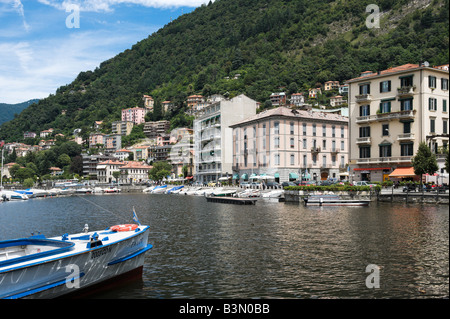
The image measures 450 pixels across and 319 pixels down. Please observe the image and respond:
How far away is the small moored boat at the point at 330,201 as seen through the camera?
47.7m

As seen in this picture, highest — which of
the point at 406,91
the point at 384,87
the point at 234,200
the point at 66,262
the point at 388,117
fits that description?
the point at 384,87

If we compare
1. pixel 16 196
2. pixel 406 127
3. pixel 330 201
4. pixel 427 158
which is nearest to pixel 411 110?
pixel 406 127

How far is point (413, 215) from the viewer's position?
32875 mm

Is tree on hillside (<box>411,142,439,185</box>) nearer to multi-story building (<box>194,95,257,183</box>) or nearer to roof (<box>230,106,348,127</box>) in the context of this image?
roof (<box>230,106,348,127</box>)

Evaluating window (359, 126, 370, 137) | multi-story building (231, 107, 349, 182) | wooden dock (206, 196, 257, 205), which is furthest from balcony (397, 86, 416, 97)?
multi-story building (231, 107, 349, 182)

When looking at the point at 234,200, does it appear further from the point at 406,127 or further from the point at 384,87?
the point at 406,127

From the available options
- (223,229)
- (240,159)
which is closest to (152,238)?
(223,229)

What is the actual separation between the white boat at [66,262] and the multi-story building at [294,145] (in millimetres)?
64116

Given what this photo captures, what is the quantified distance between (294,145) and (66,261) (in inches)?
Result: 2812

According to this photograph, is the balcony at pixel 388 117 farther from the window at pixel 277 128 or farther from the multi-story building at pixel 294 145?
the window at pixel 277 128

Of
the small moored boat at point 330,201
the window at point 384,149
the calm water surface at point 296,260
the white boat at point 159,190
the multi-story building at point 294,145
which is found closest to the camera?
the calm water surface at point 296,260

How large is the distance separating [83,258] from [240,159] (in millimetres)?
78676

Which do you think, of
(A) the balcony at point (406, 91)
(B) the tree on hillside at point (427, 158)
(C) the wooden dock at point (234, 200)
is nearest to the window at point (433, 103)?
(B) the tree on hillside at point (427, 158)

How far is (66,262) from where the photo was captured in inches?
512
